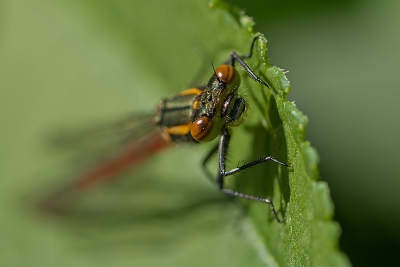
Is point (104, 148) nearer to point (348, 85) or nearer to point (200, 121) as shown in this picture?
point (200, 121)

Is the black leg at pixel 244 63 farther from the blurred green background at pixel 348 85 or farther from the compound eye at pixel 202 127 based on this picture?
the blurred green background at pixel 348 85

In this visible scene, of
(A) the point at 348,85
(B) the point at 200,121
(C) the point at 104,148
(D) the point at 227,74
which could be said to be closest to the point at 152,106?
(C) the point at 104,148

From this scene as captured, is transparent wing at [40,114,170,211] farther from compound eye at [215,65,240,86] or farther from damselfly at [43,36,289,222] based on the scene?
compound eye at [215,65,240,86]

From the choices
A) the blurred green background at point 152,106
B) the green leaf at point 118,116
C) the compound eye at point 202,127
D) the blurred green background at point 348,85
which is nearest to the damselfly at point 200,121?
the compound eye at point 202,127

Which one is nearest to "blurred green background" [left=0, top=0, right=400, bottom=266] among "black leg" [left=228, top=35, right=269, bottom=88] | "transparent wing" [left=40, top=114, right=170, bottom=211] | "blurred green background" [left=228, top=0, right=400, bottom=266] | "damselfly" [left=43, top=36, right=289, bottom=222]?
"blurred green background" [left=228, top=0, right=400, bottom=266]

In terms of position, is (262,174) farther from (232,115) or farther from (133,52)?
(133,52)

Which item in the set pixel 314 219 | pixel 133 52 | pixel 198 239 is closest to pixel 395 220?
pixel 198 239
